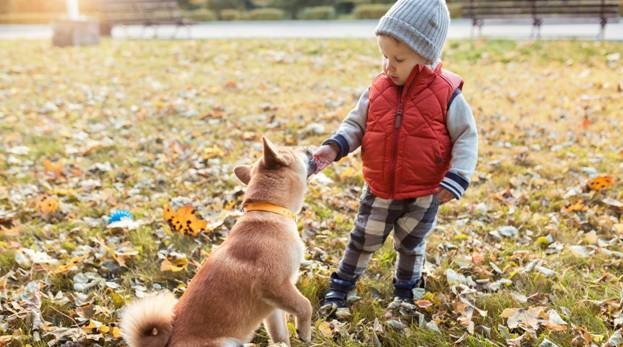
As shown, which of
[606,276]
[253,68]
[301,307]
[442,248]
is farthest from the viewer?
[253,68]

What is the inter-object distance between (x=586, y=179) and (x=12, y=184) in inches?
204

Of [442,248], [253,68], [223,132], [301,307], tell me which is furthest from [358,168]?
[253,68]

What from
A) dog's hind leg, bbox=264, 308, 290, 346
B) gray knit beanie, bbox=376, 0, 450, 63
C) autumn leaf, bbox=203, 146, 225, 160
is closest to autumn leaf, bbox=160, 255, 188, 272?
dog's hind leg, bbox=264, 308, 290, 346

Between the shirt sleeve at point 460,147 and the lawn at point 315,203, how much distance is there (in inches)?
31.3

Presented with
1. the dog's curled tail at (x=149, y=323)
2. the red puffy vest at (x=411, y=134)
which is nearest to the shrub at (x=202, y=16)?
the red puffy vest at (x=411, y=134)

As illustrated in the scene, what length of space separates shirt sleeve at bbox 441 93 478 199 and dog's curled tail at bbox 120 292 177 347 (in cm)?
146

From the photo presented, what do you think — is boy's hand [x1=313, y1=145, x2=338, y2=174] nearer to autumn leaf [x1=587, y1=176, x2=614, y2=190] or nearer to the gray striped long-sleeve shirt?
the gray striped long-sleeve shirt

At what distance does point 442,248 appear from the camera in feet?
12.2

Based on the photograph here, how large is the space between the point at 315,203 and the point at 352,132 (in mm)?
1502

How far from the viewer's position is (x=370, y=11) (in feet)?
67.3

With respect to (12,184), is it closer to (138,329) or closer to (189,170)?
(189,170)

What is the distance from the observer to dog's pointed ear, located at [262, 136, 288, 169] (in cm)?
253

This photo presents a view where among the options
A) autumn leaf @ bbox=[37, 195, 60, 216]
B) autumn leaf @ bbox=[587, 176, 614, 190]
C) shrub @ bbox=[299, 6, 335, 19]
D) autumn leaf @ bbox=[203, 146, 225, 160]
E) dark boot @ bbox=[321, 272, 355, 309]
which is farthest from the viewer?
shrub @ bbox=[299, 6, 335, 19]

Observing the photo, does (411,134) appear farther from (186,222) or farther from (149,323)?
(186,222)
